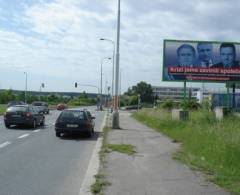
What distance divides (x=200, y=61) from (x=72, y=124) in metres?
16.9

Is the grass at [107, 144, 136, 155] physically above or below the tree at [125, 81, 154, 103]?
below

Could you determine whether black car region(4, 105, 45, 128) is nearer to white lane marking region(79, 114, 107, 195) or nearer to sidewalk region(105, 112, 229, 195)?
sidewalk region(105, 112, 229, 195)

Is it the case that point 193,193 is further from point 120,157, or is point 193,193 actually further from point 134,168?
point 120,157

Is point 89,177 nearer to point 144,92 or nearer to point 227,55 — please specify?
point 227,55

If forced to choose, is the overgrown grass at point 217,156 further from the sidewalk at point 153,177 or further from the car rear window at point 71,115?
the car rear window at point 71,115

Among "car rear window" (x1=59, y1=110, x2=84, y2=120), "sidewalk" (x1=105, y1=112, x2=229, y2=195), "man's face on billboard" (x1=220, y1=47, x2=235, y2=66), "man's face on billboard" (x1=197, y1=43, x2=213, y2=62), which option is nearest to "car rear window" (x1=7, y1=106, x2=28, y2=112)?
"car rear window" (x1=59, y1=110, x2=84, y2=120)

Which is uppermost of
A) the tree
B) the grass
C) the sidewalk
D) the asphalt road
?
the tree

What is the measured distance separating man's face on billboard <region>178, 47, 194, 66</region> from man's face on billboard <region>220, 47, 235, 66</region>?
2668 mm

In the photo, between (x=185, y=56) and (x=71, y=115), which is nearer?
(x=71, y=115)

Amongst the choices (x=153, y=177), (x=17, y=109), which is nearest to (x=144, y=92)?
(x=17, y=109)

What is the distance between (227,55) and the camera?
38844 mm

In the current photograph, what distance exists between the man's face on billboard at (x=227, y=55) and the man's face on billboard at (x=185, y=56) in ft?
8.75

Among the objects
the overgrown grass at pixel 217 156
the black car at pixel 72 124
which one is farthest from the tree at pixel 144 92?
the overgrown grass at pixel 217 156

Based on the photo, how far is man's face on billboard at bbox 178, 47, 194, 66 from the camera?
3747 cm
